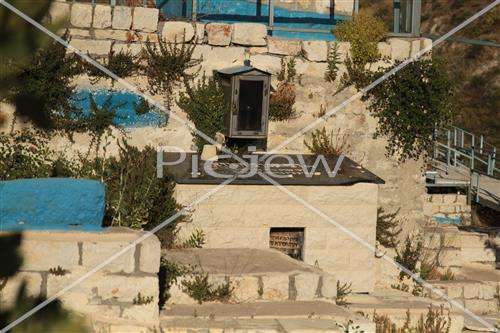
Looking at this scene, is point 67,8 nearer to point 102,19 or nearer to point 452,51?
point 102,19

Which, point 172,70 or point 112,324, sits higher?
point 172,70

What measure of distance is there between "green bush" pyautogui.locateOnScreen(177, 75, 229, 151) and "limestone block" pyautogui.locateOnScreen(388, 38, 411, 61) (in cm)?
247

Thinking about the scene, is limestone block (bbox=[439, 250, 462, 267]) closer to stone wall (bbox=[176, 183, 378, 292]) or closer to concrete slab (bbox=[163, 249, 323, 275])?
stone wall (bbox=[176, 183, 378, 292])

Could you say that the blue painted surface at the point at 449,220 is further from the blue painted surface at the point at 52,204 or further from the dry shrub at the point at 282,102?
the blue painted surface at the point at 52,204

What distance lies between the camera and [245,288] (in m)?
11.0

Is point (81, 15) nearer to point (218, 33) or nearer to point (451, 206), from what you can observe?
point (218, 33)

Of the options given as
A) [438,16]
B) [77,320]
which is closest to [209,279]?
[77,320]

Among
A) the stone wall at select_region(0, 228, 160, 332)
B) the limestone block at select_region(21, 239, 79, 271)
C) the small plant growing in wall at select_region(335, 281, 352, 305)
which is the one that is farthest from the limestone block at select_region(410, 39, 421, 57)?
the limestone block at select_region(21, 239, 79, 271)

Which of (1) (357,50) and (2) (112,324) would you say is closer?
(2) (112,324)

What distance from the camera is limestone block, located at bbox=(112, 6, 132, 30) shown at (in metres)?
13.6

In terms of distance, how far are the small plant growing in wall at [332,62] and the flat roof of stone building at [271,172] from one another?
3.96 ft

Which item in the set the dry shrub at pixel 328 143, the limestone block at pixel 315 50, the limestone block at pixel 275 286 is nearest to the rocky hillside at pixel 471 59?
the dry shrub at pixel 328 143

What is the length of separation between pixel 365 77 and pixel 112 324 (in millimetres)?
6236

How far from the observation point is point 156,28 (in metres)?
13.8
